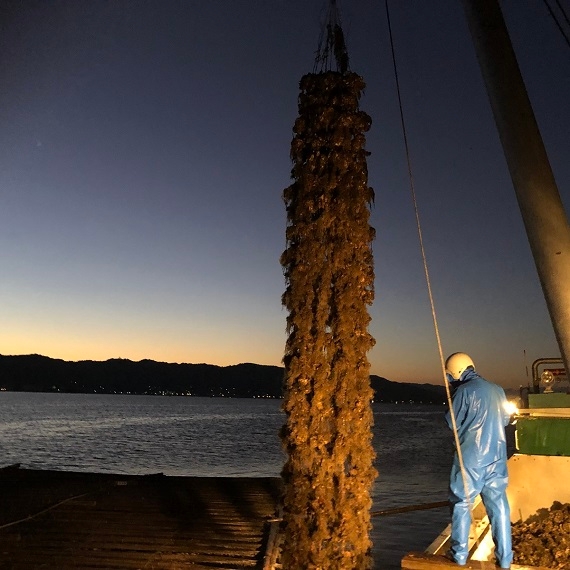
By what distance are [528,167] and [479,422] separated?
358 cm

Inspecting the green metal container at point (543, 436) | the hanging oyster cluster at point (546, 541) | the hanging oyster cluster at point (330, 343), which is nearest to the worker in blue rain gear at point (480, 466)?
the hanging oyster cluster at point (330, 343)

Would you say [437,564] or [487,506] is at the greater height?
[487,506]

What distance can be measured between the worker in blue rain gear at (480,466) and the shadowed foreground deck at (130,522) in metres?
3.87

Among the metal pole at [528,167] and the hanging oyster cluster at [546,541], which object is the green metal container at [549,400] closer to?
the hanging oyster cluster at [546,541]

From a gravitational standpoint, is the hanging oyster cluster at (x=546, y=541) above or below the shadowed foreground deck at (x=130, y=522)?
above

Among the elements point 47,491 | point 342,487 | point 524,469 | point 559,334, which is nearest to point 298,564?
point 342,487

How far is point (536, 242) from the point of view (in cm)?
728

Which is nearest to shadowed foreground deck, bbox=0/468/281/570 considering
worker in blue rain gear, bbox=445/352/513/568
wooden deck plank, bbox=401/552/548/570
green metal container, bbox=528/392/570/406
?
wooden deck plank, bbox=401/552/548/570

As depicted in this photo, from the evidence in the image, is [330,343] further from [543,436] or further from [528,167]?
[543,436]

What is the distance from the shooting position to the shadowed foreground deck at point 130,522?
8.66 m

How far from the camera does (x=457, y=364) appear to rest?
599cm

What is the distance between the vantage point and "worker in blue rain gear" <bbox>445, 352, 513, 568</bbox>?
18.3 feet

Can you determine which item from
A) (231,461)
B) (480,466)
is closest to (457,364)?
(480,466)

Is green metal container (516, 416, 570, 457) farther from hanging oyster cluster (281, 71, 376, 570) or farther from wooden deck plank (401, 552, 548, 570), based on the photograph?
hanging oyster cluster (281, 71, 376, 570)
